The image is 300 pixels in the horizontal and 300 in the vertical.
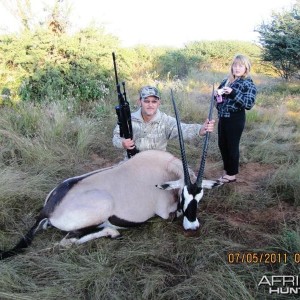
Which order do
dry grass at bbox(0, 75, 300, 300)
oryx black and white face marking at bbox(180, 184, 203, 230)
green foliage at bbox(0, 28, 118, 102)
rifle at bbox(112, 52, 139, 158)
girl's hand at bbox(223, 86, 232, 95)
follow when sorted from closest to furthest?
dry grass at bbox(0, 75, 300, 300), oryx black and white face marking at bbox(180, 184, 203, 230), rifle at bbox(112, 52, 139, 158), girl's hand at bbox(223, 86, 232, 95), green foliage at bbox(0, 28, 118, 102)

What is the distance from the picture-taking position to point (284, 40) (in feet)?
34.1

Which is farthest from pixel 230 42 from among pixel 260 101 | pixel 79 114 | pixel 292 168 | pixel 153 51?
pixel 292 168

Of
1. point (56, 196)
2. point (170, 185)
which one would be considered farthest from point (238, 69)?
point (56, 196)

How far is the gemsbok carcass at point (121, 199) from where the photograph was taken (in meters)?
3.00

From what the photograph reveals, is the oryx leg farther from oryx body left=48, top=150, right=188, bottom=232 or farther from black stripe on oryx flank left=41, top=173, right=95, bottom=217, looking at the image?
black stripe on oryx flank left=41, top=173, right=95, bottom=217

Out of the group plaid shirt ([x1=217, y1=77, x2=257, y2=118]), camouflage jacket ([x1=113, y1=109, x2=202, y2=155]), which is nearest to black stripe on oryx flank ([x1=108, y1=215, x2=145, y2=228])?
camouflage jacket ([x1=113, y1=109, x2=202, y2=155])

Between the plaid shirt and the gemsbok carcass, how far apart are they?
3.32 feet

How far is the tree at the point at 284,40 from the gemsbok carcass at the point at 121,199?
8.31 meters

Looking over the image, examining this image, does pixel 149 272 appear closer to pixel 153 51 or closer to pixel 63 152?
pixel 63 152

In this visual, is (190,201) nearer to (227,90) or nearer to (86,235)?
(86,235)

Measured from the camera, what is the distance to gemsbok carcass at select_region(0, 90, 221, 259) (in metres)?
3.00

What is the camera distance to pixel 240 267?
9.10 feet

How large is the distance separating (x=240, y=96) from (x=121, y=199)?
5.82 ft

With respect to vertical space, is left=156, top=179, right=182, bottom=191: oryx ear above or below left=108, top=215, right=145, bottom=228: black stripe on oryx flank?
above
